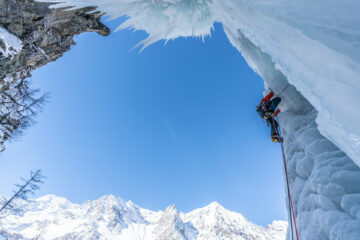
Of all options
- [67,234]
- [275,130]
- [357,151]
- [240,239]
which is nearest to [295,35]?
[357,151]

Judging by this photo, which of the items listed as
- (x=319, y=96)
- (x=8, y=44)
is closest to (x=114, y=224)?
(x=8, y=44)

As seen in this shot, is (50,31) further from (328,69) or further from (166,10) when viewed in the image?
(328,69)

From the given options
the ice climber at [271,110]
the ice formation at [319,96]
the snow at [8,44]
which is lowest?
the ice formation at [319,96]

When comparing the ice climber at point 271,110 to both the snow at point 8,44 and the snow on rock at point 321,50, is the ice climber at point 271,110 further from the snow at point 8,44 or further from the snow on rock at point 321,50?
the snow at point 8,44

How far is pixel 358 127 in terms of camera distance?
4.02 feet

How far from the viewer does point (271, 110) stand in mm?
4305

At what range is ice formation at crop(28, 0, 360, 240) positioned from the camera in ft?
4.42

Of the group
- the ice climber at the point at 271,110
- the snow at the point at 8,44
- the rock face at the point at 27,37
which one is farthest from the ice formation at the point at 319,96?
the snow at the point at 8,44

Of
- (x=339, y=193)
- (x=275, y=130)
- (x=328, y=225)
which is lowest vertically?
(x=328, y=225)

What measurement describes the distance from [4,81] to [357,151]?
9877 millimetres

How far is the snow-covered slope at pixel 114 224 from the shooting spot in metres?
107

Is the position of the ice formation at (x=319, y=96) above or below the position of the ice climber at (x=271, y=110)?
below

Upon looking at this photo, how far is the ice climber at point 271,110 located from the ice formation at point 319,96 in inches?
19.6

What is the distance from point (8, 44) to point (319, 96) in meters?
8.77
